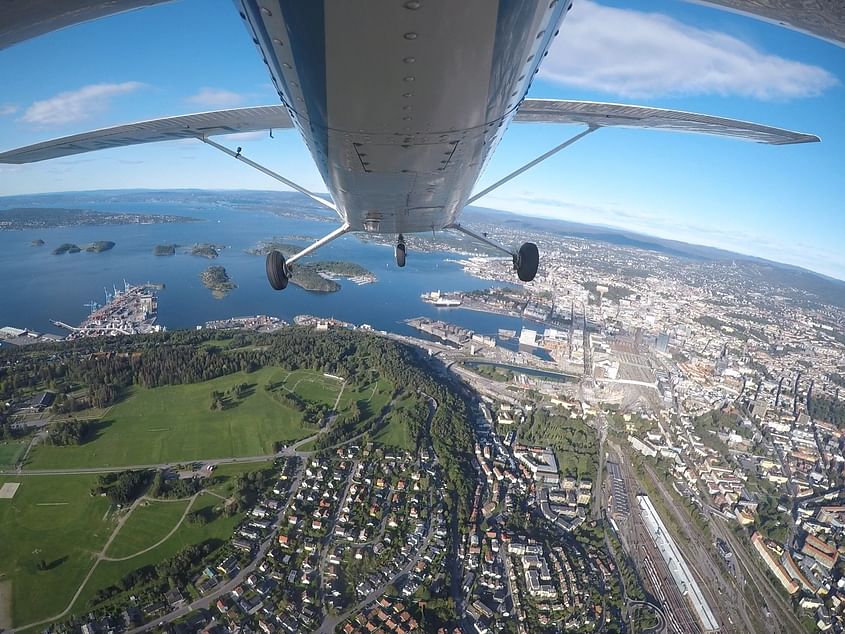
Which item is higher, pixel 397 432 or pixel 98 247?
pixel 98 247

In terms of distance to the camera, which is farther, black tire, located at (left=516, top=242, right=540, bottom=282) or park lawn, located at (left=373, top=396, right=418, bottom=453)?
park lawn, located at (left=373, top=396, right=418, bottom=453)

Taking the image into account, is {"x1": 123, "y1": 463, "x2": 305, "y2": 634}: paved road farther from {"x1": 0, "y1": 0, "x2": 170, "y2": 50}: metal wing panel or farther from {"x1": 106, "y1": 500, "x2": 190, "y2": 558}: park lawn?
{"x1": 0, "y1": 0, "x2": 170, "y2": 50}: metal wing panel

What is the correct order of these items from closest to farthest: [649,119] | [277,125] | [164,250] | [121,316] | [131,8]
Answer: [131,8]
[649,119]
[277,125]
[121,316]
[164,250]

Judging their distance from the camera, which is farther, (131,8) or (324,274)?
(324,274)

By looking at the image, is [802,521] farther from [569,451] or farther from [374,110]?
[374,110]

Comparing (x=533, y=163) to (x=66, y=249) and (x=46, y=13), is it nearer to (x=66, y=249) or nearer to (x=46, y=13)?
(x=46, y=13)

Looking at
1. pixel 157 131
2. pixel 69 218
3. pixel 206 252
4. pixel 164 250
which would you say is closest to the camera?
pixel 157 131

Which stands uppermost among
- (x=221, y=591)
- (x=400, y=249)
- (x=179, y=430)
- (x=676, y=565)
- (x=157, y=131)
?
(x=157, y=131)

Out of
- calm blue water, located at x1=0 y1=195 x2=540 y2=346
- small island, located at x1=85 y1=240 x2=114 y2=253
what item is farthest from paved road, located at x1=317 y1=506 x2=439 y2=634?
small island, located at x1=85 y1=240 x2=114 y2=253

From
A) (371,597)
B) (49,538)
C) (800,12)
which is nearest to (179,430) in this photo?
(49,538)
